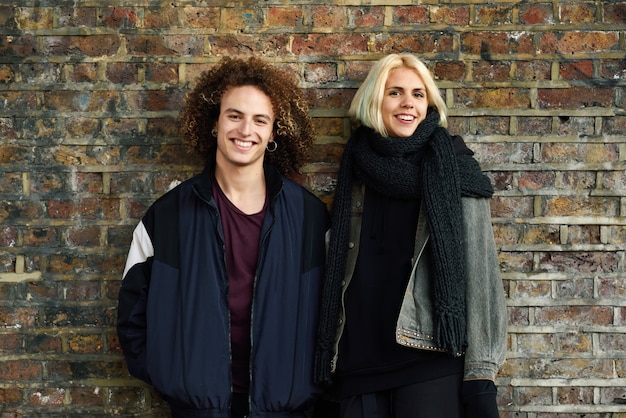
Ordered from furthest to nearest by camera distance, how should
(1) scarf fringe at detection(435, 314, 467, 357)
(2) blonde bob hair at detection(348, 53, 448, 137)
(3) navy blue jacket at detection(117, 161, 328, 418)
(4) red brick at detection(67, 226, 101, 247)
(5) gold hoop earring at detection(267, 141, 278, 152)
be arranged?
1. (4) red brick at detection(67, 226, 101, 247)
2. (5) gold hoop earring at detection(267, 141, 278, 152)
3. (2) blonde bob hair at detection(348, 53, 448, 137)
4. (3) navy blue jacket at detection(117, 161, 328, 418)
5. (1) scarf fringe at detection(435, 314, 467, 357)

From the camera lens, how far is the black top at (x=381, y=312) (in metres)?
2.48

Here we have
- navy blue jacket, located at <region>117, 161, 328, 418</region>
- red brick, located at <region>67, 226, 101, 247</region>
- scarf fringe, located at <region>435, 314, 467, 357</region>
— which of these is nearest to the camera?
scarf fringe, located at <region>435, 314, 467, 357</region>

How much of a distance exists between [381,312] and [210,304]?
0.65 meters

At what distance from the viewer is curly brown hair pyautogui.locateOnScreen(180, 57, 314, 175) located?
2.65 meters

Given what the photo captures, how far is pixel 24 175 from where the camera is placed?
9.46ft

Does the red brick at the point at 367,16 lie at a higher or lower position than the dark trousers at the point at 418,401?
higher

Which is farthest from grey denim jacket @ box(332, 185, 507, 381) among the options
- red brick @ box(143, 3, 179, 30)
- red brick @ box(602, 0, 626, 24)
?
red brick @ box(143, 3, 179, 30)

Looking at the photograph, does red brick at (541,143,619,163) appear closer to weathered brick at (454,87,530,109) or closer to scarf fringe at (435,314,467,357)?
weathered brick at (454,87,530,109)

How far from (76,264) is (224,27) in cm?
122

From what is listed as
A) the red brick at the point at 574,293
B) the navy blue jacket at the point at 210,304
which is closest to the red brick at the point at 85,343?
the navy blue jacket at the point at 210,304

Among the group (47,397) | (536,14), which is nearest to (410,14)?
(536,14)

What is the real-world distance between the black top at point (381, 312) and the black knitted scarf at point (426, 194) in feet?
0.20

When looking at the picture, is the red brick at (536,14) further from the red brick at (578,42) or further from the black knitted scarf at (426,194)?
the black knitted scarf at (426,194)

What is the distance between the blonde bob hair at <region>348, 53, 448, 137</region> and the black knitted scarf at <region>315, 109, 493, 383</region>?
2.3 inches
